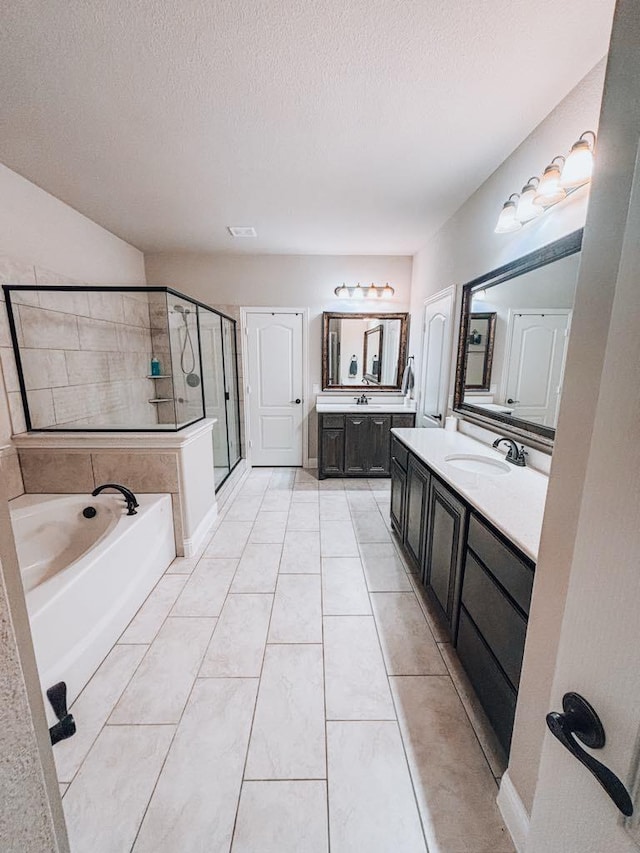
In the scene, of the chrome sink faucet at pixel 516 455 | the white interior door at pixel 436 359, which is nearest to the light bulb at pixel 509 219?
the white interior door at pixel 436 359

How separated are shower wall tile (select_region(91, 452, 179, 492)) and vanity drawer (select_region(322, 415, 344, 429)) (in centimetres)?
188

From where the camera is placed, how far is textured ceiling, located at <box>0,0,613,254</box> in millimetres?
1252

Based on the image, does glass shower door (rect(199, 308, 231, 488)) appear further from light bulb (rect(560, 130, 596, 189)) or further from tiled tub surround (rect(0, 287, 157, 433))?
light bulb (rect(560, 130, 596, 189))

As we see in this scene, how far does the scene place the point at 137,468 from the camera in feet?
7.83

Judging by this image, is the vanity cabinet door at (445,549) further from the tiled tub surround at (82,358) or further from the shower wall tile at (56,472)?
the shower wall tile at (56,472)

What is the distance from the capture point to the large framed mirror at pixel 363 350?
4.14 m

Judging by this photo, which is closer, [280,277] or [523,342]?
[523,342]

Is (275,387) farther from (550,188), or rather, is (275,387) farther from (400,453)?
(550,188)

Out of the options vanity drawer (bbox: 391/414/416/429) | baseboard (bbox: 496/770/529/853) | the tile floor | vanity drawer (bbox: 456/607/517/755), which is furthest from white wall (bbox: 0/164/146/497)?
vanity drawer (bbox: 391/414/416/429)

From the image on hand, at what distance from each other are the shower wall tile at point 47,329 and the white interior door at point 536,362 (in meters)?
3.15

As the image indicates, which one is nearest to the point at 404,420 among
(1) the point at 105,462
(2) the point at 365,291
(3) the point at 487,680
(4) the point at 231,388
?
(2) the point at 365,291

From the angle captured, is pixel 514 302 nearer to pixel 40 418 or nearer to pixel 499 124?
pixel 499 124

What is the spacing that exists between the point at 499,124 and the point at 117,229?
126 inches

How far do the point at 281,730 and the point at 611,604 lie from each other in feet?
4.67
